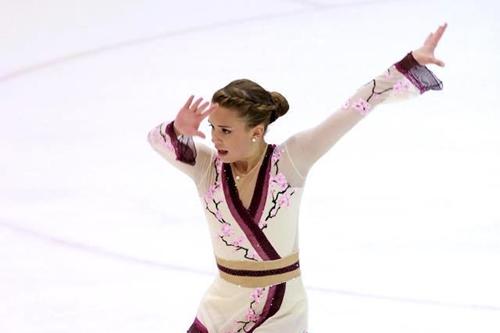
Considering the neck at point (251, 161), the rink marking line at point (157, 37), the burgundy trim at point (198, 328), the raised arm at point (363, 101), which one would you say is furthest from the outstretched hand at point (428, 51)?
the rink marking line at point (157, 37)

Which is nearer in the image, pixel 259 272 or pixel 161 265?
pixel 259 272

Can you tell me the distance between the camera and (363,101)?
3.02 metres

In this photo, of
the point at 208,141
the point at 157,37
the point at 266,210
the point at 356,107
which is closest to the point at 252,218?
the point at 266,210

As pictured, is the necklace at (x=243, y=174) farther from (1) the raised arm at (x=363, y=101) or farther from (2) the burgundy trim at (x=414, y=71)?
(2) the burgundy trim at (x=414, y=71)

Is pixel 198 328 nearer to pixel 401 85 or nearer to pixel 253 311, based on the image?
pixel 253 311

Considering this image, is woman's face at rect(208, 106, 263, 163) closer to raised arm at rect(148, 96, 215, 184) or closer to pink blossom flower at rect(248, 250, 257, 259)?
raised arm at rect(148, 96, 215, 184)

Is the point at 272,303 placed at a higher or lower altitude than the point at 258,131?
lower

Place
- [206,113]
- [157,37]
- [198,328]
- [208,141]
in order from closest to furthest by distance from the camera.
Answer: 1. [206,113]
2. [198,328]
3. [208,141]
4. [157,37]

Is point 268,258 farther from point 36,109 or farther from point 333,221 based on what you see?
point 36,109

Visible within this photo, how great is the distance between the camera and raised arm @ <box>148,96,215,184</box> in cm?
289

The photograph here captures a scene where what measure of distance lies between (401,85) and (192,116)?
567 mm

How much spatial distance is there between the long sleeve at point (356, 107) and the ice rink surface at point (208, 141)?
142 centimetres

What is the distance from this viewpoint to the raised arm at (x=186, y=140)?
9.48 feet

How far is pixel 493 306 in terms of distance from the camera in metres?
4.46
